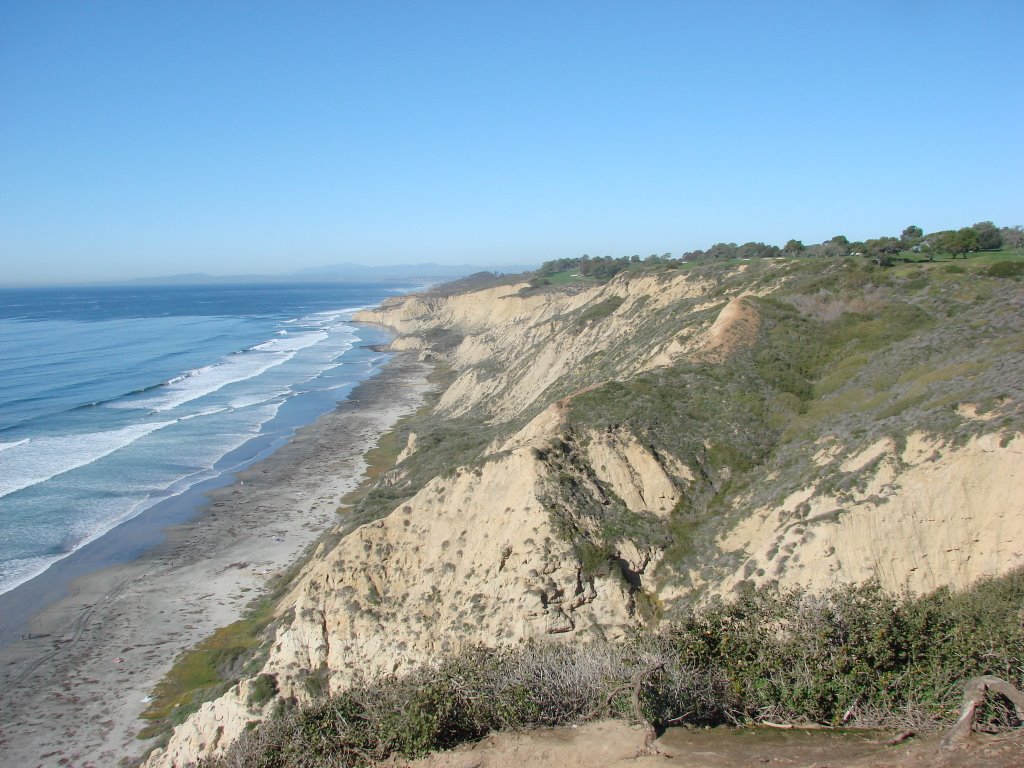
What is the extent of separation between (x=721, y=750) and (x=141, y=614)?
21.6 m

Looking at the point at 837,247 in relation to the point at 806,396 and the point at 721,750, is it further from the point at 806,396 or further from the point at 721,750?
the point at 721,750

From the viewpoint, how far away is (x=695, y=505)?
17750 millimetres

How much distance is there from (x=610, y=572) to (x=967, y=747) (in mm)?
8626

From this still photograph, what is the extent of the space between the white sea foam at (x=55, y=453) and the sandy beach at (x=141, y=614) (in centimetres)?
990

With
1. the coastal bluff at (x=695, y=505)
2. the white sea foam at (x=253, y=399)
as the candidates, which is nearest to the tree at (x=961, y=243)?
the coastal bluff at (x=695, y=505)

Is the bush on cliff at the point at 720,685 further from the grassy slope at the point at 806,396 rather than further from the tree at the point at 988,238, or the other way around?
the tree at the point at 988,238

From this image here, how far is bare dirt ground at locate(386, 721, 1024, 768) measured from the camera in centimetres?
745

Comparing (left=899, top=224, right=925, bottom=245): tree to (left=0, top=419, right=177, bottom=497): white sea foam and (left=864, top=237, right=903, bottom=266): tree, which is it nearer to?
(left=864, top=237, right=903, bottom=266): tree

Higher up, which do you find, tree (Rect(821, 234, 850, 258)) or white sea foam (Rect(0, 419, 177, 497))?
tree (Rect(821, 234, 850, 258))

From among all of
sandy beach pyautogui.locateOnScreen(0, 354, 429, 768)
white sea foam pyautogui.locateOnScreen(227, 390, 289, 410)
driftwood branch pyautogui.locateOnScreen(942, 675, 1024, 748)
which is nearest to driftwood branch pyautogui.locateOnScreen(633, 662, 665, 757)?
driftwood branch pyautogui.locateOnScreen(942, 675, 1024, 748)

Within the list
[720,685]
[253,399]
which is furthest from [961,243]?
[253,399]

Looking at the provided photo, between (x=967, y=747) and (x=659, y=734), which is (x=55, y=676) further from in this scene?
(x=967, y=747)

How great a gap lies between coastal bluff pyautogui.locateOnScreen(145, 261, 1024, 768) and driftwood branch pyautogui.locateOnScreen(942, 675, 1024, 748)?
545cm

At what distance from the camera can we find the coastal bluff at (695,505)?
13.4 m
